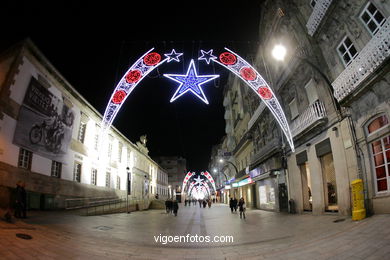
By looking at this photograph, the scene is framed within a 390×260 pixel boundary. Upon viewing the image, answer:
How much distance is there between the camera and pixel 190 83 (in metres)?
13.1

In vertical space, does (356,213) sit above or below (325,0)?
below

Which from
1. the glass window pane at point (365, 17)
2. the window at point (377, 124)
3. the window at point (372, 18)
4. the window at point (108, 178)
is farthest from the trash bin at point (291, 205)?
the window at point (108, 178)

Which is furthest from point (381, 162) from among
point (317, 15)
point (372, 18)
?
point (317, 15)

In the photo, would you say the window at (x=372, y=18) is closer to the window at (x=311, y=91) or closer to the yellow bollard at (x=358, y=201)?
the window at (x=311, y=91)

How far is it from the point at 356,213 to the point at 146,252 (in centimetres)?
863

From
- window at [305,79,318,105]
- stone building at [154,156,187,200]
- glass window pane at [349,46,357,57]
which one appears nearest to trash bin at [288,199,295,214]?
window at [305,79,318,105]

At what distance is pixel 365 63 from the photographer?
382 inches

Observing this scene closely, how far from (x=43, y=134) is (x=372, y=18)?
1911 centimetres

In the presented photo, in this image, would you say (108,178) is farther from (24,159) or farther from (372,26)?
(372,26)

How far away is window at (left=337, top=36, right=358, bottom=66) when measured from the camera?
455 inches

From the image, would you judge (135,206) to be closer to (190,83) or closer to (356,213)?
(190,83)

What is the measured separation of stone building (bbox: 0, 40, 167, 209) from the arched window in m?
13.7

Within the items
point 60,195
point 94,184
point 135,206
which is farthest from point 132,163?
point 60,195

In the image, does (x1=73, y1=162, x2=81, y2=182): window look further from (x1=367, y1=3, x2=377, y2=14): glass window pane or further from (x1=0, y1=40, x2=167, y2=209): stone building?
(x1=367, y1=3, x2=377, y2=14): glass window pane
